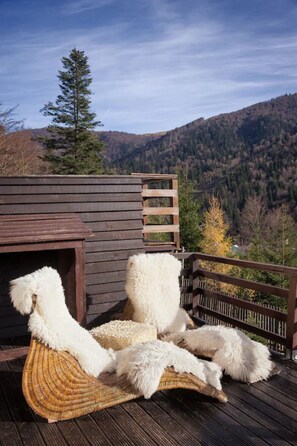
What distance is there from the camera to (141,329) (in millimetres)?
3664

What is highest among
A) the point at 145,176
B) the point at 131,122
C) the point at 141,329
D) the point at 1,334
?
the point at 131,122

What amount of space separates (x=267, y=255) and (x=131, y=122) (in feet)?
44.4

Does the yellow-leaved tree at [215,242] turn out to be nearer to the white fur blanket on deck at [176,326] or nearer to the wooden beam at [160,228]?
the wooden beam at [160,228]

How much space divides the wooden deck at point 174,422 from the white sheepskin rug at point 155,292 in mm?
1028

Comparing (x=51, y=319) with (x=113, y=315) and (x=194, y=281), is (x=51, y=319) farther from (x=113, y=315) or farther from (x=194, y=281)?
(x=194, y=281)

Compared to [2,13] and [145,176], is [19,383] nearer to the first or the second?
[145,176]

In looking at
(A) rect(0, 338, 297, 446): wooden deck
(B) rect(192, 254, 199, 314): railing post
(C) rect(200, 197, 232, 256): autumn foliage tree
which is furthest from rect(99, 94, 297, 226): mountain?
(A) rect(0, 338, 297, 446): wooden deck

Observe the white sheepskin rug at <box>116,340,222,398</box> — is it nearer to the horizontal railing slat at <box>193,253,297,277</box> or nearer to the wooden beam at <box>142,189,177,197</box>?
the horizontal railing slat at <box>193,253,297,277</box>

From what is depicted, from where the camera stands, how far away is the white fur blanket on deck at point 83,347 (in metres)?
2.74

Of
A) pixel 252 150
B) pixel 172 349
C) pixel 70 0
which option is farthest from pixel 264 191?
pixel 172 349

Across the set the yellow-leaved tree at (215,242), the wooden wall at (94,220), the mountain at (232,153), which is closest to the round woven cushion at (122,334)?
the wooden wall at (94,220)

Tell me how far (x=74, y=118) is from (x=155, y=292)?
2341 centimetres

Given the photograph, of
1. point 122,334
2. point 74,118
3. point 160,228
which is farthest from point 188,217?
point 122,334

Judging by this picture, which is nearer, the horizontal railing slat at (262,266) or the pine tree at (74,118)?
the horizontal railing slat at (262,266)
